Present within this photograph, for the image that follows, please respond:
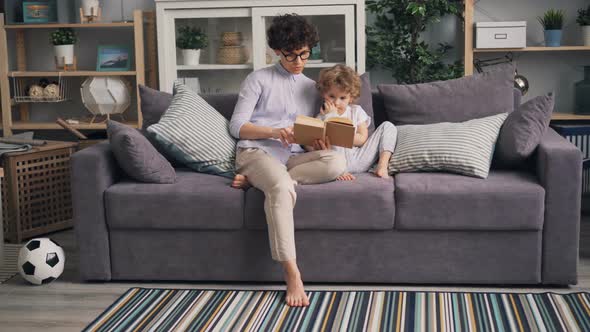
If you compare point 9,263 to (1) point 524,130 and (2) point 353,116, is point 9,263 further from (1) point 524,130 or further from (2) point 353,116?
(1) point 524,130

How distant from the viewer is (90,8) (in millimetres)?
4836

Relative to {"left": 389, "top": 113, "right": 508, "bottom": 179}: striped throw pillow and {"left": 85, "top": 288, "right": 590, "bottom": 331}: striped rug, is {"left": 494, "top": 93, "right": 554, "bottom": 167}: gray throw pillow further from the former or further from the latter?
{"left": 85, "top": 288, "right": 590, "bottom": 331}: striped rug

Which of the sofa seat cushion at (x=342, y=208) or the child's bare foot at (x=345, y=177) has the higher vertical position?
the child's bare foot at (x=345, y=177)

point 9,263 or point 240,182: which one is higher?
point 240,182

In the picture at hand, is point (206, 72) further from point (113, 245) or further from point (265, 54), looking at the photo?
point (113, 245)

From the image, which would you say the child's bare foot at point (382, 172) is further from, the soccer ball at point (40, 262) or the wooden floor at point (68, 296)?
the soccer ball at point (40, 262)

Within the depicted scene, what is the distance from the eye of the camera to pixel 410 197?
9.58 ft

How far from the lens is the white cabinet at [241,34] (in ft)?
15.1

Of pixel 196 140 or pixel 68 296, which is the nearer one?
pixel 68 296

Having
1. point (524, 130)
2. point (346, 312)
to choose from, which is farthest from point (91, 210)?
point (524, 130)

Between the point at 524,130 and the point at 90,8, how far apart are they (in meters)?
2.88

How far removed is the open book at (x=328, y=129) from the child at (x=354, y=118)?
23 cm

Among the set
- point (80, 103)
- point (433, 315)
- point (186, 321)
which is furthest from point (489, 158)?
point (80, 103)

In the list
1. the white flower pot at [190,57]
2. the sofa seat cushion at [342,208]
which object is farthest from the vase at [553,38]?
the sofa seat cushion at [342,208]
